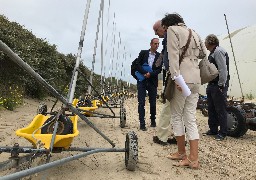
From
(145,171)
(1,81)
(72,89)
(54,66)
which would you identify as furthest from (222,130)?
(54,66)

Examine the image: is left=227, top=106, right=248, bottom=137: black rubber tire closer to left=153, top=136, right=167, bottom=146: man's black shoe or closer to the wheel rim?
the wheel rim

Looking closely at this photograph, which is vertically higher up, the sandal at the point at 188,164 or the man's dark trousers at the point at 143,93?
the man's dark trousers at the point at 143,93

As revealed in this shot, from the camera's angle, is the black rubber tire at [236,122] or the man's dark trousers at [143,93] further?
the man's dark trousers at [143,93]

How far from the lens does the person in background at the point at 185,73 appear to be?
164 inches

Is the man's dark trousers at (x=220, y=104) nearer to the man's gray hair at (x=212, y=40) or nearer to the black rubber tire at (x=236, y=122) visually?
the black rubber tire at (x=236, y=122)

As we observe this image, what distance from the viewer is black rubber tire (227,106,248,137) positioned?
650 cm

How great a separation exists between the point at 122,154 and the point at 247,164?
1726 mm

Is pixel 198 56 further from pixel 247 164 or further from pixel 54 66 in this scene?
pixel 54 66

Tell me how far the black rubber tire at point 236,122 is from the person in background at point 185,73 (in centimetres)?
250

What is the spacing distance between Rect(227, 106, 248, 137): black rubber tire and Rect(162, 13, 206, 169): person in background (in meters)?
2.50

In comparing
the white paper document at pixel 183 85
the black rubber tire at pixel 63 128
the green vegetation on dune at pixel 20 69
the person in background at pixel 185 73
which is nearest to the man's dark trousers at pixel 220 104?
the person in background at pixel 185 73

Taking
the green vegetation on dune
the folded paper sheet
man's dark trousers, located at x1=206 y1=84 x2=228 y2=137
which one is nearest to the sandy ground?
man's dark trousers, located at x1=206 y1=84 x2=228 y2=137

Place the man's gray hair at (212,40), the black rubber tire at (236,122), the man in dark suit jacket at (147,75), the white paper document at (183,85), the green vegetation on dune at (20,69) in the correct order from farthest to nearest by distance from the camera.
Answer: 1. the green vegetation on dune at (20,69)
2. the man in dark suit jacket at (147,75)
3. the black rubber tire at (236,122)
4. the man's gray hair at (212,40)
5. the white paper document at (183,85)

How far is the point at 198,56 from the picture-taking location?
14.3 ft
